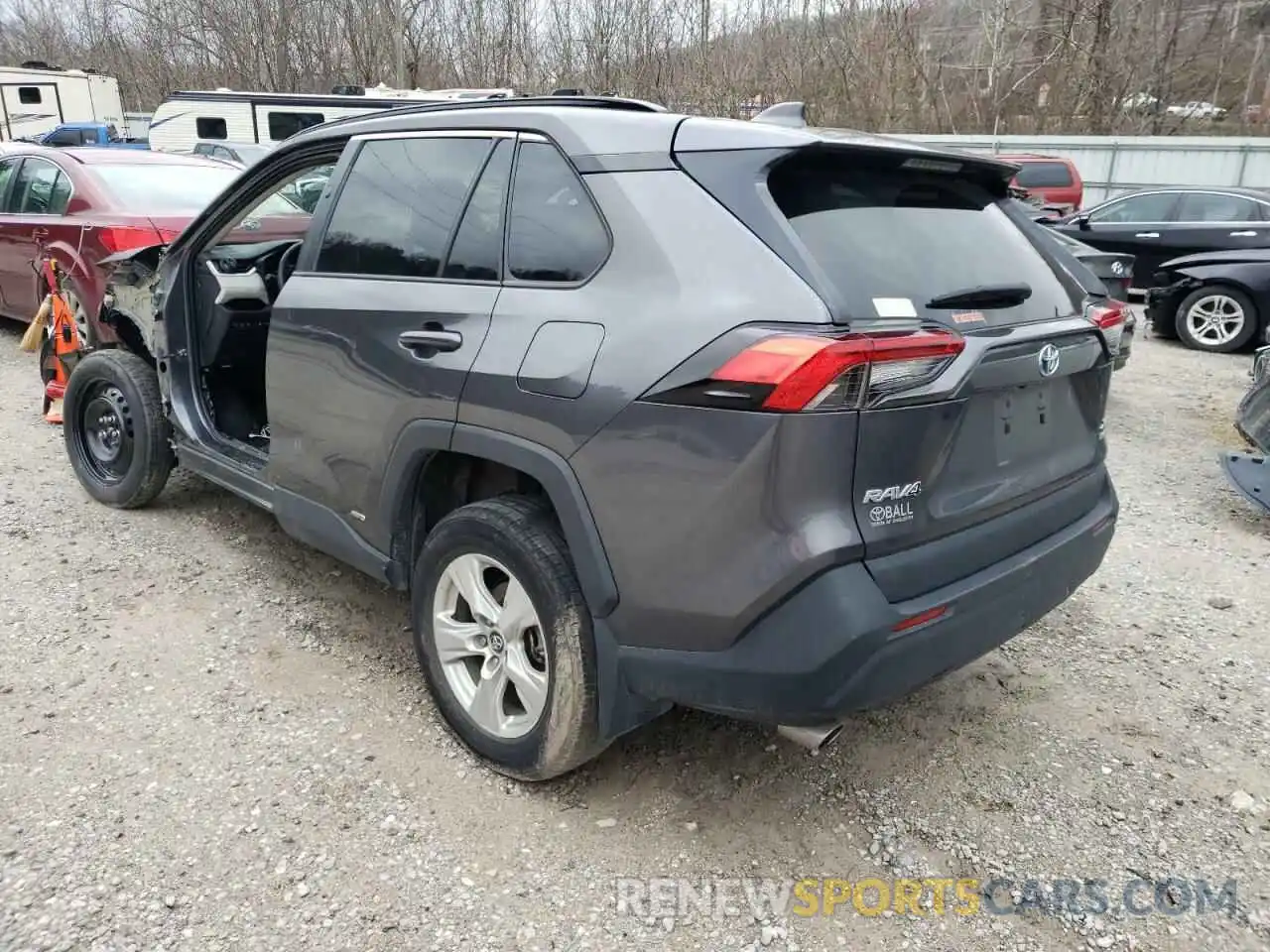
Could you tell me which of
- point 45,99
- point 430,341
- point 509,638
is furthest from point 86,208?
point 45,99

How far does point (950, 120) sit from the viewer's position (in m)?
27.6

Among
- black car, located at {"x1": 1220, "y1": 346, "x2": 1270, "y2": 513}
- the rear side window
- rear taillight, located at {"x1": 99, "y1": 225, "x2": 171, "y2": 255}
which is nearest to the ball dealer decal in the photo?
black car, located at {"x1": 1220, "y1": 346, "x2": 1270, "y2": 513}

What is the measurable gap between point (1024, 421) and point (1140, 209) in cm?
1244

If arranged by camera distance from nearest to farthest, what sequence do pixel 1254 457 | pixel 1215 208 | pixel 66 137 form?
pixel 1254 457 < pixel 1215 208 < pixel 66 137

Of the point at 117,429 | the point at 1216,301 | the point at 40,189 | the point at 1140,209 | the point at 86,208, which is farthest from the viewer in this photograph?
the point at 1140,209

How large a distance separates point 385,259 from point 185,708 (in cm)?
159

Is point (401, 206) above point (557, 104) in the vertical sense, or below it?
below

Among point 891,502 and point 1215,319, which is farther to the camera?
point 1215,319

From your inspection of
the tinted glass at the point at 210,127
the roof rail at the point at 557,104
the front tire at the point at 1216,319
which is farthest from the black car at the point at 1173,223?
the tinted glass at the point at 210,127

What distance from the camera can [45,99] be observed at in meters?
24.2

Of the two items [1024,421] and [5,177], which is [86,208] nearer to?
[5,177]

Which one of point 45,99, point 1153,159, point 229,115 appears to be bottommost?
point 1153,159

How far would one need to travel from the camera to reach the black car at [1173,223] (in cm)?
1202

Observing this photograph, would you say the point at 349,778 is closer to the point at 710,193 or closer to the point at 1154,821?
the point at 710,193
